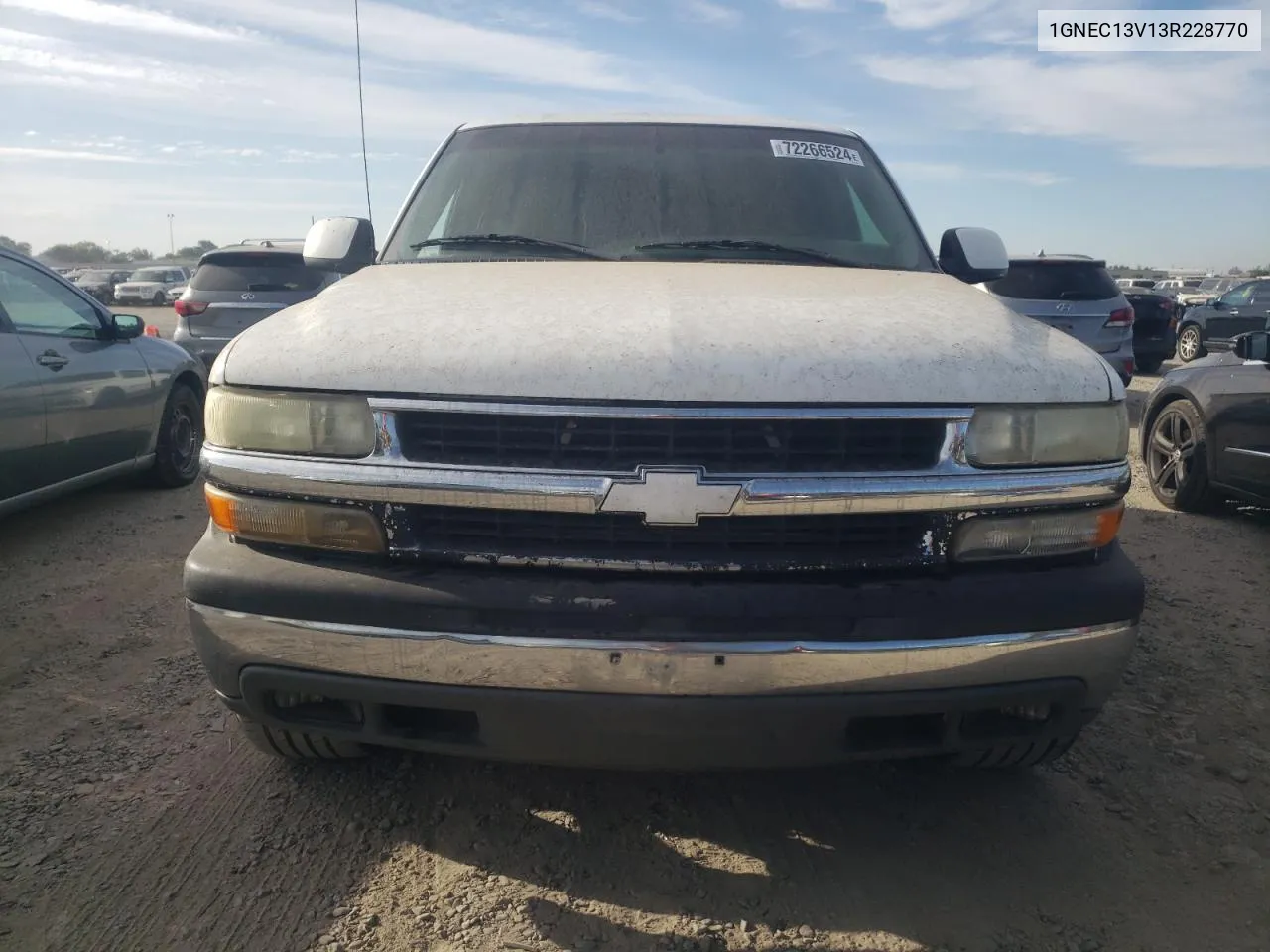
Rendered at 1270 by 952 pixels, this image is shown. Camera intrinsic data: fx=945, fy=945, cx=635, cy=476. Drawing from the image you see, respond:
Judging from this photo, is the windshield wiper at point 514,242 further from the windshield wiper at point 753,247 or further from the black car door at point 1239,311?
the black car door at point 1239,311

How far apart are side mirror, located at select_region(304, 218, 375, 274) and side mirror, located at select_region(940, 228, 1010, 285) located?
222 centimetres

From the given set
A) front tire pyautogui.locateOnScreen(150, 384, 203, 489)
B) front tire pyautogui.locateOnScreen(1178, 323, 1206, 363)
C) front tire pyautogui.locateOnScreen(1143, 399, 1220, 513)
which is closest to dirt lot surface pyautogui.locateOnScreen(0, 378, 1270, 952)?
front tire pyautogui.locateOnScreen(1143, 399, 1220, 513)

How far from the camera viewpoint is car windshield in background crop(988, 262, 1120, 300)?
9836mm

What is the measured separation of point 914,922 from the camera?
7.33 ft

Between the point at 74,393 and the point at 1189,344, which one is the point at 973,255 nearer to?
the point at 74,393

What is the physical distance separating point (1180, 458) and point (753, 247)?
4308 mm

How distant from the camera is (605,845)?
251cm

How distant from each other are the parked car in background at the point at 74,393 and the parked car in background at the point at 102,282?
125 feet

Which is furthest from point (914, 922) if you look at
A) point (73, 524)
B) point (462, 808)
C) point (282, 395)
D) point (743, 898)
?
point (73, 524)

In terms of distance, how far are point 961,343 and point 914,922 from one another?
139 cm

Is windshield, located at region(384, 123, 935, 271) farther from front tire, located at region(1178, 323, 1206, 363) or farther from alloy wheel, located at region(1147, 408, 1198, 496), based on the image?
front tire, located at region(1178, 323, 1206, 363)

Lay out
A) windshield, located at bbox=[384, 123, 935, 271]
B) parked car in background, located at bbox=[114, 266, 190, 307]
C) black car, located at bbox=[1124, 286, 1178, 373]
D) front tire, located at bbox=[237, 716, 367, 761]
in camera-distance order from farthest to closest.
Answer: parked car in background, located at bbox=[114, 266, 190, 307] < black car, located at bbox=[1124, 286, 1178, 373] < windshield, located at bbox=[384, 123, 935, 271] < front tire, located at bbox=[237, 716, 367, 761]

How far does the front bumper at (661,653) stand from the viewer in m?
2.03

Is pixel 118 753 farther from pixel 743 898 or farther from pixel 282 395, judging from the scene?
pixel 743 898
